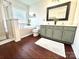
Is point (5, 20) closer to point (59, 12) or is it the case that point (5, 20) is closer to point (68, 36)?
point (59, 12)

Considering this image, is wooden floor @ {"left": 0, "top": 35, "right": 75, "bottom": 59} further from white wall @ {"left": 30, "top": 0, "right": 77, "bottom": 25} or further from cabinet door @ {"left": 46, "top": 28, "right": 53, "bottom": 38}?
white wall @ {"left": 30, "top": 0, "right": 77, "bottom": 25}

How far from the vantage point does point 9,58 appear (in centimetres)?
122

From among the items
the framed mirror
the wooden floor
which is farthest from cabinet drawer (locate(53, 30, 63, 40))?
the framed mirror

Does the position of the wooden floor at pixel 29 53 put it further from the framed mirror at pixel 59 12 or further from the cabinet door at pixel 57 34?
the framed mirror at pixel 59 12

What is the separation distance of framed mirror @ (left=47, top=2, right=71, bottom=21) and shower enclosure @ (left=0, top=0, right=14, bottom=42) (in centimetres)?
206

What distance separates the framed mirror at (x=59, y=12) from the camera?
213 cm

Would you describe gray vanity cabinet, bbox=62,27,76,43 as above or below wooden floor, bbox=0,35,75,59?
above

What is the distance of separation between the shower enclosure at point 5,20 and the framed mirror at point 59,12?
206 cm

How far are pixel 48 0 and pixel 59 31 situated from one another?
2.02 meters

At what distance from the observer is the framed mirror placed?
7.00 feet

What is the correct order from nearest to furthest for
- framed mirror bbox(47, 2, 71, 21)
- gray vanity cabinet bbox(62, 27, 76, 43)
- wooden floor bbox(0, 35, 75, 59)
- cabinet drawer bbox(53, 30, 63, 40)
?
wooden floor bbox(0, 35, 75, 59)
gray vanity cabinet bbox(62, 27, 76, 43)
cabinet drawer bbox(53, 30, 63, 40)
framed mirror bbox(47, 2, 71, 21)

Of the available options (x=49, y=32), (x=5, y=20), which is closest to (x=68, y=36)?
(x=49, y=32)

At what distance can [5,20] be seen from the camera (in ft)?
7.29

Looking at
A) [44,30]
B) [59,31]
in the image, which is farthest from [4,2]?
[59,31]
